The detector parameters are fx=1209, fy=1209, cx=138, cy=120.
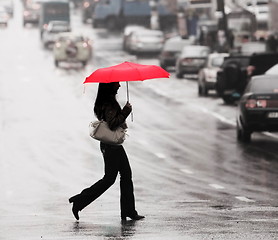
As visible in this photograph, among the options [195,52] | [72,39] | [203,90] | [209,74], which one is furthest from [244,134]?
[72,39]

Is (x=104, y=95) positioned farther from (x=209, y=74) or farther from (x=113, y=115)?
(x=209, y=74)

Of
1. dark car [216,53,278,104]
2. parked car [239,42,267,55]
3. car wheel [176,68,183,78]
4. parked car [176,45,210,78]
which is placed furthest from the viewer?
car wheel [176,68,183,78]

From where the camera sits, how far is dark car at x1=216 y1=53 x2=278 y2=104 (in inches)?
1353

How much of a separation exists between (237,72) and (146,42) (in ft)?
92.3

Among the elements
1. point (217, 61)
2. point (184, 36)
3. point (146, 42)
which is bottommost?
point (146, 42)

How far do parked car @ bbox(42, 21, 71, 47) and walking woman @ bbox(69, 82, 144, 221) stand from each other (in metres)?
55.1

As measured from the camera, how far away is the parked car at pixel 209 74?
3919 cm

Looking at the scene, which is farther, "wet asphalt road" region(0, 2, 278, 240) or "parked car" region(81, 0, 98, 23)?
"parked car" region(81, 0, 98, 23)

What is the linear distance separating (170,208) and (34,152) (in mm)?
9928

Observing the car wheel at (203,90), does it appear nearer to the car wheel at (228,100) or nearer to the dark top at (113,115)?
the car wheel at (228,100)

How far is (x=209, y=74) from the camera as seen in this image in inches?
1544

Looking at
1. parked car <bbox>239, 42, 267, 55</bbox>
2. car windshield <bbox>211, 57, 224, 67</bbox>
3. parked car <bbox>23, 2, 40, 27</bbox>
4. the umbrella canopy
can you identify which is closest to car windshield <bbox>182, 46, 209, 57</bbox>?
parked car <bbox>239, 42, 267, 55</bbox>

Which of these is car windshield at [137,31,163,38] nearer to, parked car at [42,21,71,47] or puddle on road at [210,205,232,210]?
parked car at [42,21,71,47]

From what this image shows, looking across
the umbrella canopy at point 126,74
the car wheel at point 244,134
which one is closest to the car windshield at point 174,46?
the car wheel at point 244,134
